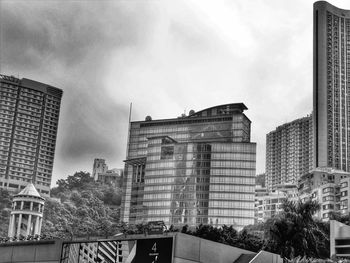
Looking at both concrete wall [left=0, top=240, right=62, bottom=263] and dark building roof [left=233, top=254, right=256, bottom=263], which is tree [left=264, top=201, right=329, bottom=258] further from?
concrete wall [left=0, top=240, right=62, bottom=263]

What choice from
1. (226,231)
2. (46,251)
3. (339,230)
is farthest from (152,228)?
(226,231)

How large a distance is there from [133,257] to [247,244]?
5996 cm

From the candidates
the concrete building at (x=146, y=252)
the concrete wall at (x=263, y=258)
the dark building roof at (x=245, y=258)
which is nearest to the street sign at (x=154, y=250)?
the concrete building at (x=146, y=252)

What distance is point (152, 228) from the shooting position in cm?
4166

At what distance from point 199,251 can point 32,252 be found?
48.1ft

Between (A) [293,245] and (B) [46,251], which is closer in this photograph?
(B) [46,251]

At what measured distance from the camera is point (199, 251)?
127 feet

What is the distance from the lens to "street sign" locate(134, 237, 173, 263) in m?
37.8

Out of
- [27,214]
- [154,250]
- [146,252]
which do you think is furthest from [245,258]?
[27,214]

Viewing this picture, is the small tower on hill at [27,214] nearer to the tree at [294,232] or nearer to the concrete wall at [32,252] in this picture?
the tree at [294,232]

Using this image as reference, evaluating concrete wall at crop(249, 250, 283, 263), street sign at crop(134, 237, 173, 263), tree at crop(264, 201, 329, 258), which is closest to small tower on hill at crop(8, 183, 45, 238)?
tree at crop(264, 201, 329, 258)

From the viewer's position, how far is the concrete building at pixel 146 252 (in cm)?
3791

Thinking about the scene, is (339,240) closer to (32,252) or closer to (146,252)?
(32,252)

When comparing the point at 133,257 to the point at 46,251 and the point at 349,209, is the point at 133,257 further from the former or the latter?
the point at 349,209
